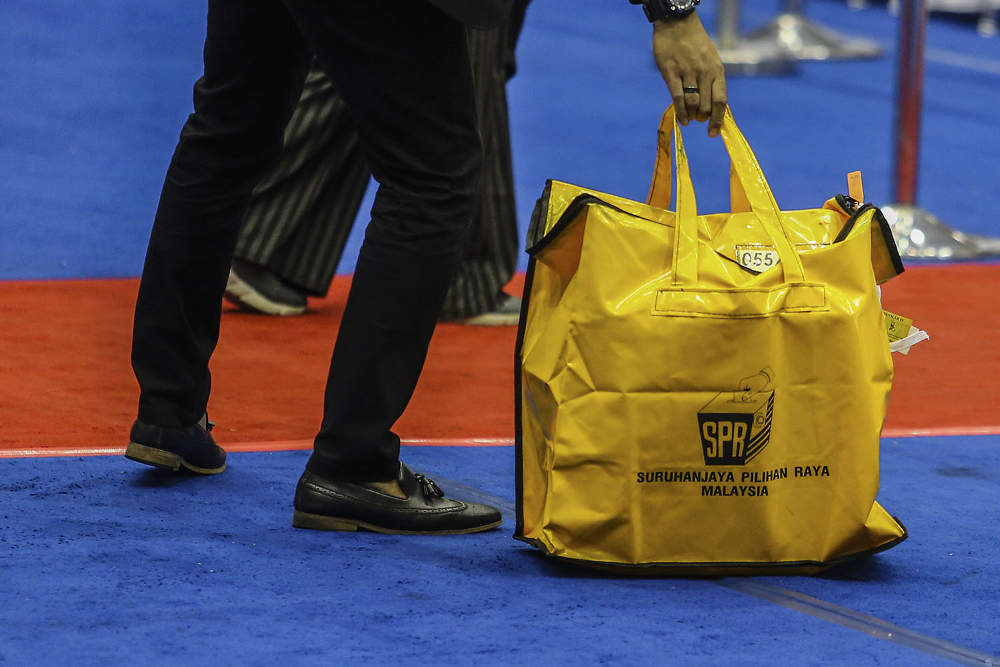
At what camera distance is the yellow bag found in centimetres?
132

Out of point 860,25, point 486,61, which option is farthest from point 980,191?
point 860,25

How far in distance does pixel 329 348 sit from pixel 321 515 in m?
0.87

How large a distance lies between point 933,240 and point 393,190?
220 centimetres

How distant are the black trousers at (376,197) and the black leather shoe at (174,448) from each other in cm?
1

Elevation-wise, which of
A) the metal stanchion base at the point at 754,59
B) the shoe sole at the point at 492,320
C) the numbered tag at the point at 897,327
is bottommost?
the numbered tag at the point at 897,327

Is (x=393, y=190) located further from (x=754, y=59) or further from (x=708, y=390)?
(x=754, y=59)

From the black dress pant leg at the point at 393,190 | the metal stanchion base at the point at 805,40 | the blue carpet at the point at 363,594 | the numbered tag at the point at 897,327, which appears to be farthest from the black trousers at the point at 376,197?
the metal stanchion base at the point at 805,40

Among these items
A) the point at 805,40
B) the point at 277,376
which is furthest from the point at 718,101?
the point at 805,40

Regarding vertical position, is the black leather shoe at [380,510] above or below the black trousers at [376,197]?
below

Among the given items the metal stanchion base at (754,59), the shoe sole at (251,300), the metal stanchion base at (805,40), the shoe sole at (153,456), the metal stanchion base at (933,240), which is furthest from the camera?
the metal stanchion base at (805,40)

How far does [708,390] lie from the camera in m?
1.32

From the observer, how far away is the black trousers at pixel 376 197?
4.44ft

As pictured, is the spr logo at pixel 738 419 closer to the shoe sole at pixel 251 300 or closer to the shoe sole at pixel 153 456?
the shoe sole at pixel 153 456

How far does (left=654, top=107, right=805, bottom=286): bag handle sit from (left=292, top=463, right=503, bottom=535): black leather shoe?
0.37 metres
